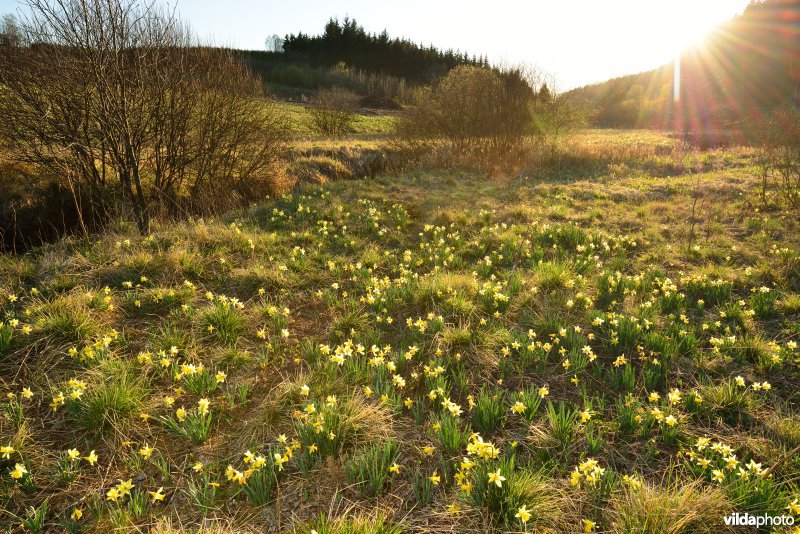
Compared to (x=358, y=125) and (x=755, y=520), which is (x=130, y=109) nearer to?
(x=755, y=520)

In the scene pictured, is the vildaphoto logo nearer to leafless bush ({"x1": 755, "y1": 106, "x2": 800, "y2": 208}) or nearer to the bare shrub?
leafless bush ({"x1": 755, "y1": 106, "x2": 800, "y2": 208})

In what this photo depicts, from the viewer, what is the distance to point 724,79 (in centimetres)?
6000

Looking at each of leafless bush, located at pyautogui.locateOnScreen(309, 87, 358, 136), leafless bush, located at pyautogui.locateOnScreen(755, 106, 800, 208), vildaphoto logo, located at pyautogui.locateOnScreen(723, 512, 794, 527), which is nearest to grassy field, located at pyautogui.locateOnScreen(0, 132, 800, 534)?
vildaphoto logo, located at pyautogui.locateOnScreen(723, 512, 794, 527)

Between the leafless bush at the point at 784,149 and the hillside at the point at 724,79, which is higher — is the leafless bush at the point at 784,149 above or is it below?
below

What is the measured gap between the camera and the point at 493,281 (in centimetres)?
575

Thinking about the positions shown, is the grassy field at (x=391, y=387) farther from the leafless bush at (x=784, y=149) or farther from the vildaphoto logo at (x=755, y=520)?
the leafless bush at (x=784, y=149)

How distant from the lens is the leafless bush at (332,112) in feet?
89.5

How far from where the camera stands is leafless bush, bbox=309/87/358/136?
89.5ft

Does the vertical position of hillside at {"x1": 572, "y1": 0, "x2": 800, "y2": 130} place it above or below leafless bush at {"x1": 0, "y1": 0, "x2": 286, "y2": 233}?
above

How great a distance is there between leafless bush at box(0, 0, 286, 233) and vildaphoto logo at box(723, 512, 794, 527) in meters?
7.06

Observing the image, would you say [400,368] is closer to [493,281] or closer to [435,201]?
[493,281]

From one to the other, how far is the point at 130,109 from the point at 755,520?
32.0 feet

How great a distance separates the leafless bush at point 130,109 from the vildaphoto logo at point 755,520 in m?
7.06

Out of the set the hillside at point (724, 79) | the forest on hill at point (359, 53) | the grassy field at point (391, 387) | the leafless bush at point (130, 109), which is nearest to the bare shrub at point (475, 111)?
the leafless bush at point (130, 109)
